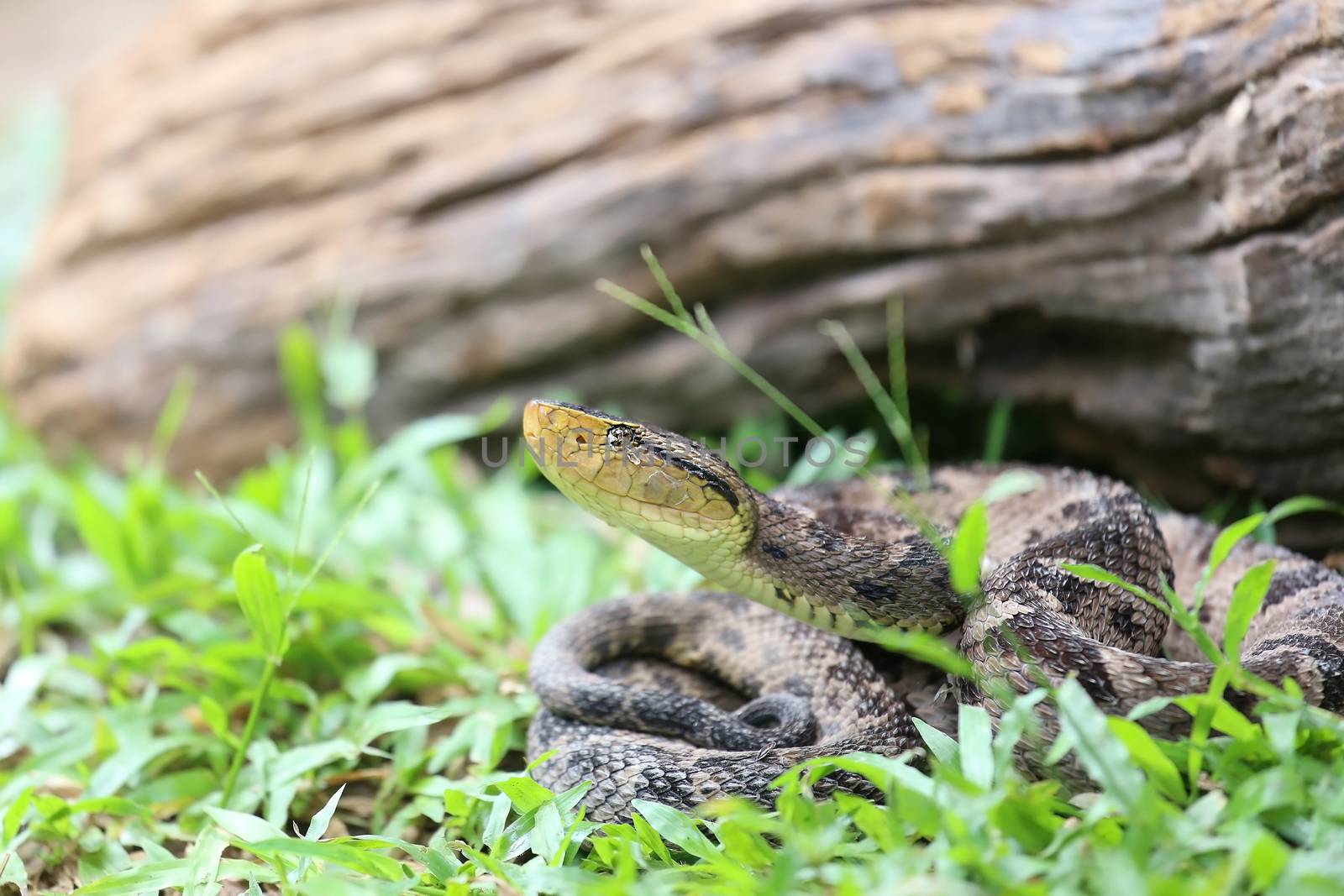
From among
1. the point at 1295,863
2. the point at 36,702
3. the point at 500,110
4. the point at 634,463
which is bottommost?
the point at 36,702

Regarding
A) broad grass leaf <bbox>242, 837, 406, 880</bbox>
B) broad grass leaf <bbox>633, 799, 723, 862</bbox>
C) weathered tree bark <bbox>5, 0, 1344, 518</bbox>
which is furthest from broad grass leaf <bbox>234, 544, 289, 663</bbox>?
weathered tree bark <bbox>5, 0, 1344, 518</bbox>

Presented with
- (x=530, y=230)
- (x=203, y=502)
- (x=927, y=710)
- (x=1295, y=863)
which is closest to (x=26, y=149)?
(x=203, y=502)

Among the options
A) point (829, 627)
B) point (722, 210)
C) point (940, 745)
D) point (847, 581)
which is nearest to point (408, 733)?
point (829, 627)

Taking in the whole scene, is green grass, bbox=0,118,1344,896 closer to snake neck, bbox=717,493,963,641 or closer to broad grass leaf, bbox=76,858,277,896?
broad grass leaf, bbox=76,858,277,896

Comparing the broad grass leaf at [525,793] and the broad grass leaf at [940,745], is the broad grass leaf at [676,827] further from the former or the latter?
the broad grass leaf at [940,745]

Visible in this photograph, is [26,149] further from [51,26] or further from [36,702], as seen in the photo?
[36,702]

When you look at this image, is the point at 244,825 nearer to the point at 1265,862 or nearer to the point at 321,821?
the point at 321,821
